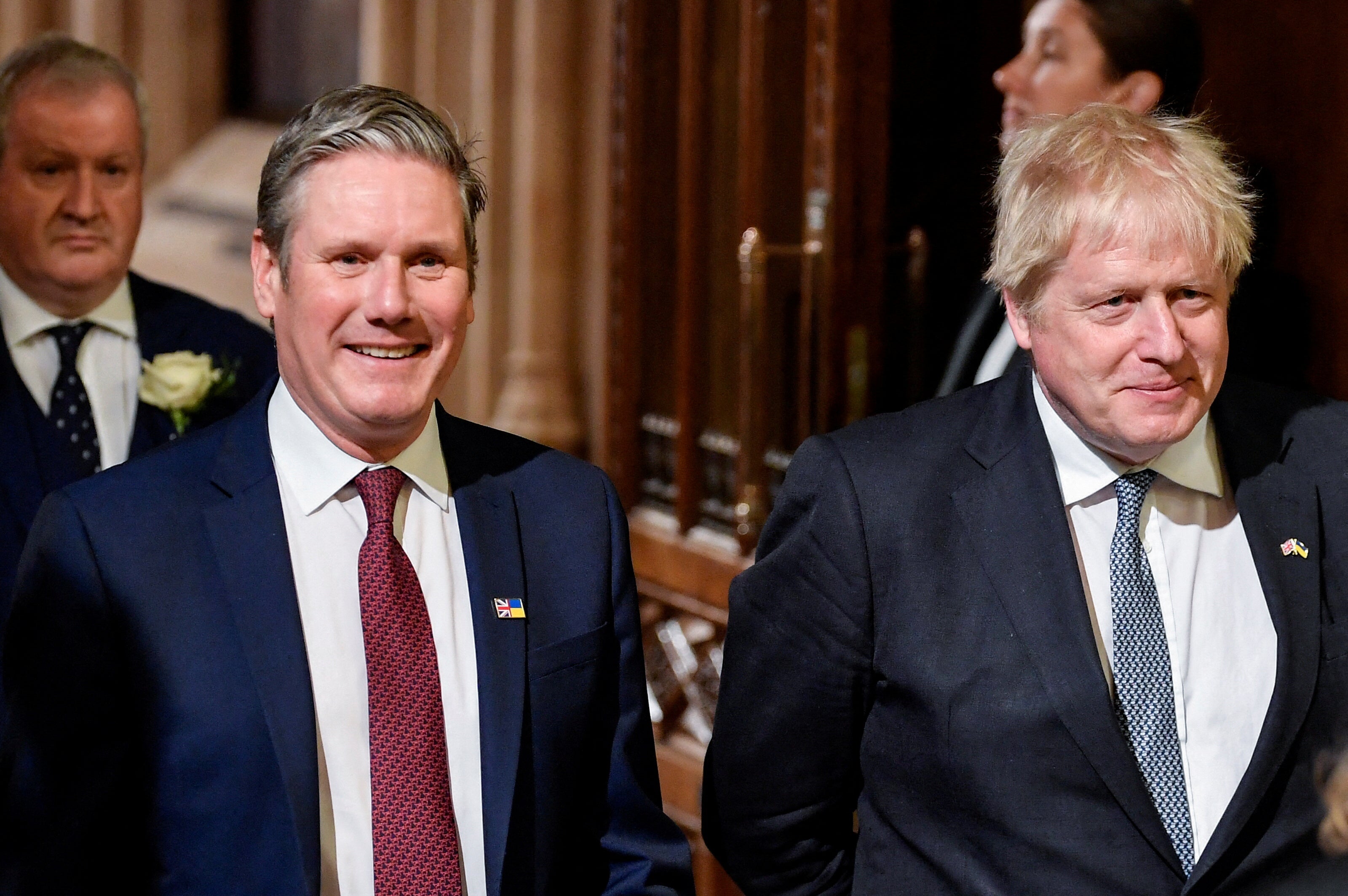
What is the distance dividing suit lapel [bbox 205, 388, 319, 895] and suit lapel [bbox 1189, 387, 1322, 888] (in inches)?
37.2

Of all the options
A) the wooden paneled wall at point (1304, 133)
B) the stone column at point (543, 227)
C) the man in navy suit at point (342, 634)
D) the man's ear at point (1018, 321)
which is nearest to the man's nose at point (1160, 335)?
the man's ear at point (1018, 321)

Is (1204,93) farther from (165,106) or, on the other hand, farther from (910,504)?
(165,106)

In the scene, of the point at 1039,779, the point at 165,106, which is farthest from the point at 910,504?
the point at 165,106

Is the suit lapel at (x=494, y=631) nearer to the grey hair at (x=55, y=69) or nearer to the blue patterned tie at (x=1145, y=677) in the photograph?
the blue patterned tie at (x=1145, y=677)

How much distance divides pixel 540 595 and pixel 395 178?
49cm

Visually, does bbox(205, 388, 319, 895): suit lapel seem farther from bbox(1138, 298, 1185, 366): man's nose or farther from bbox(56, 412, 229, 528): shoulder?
bbox(1138, 298, 1185, 366): man's nose

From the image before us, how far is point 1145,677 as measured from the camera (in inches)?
72.6

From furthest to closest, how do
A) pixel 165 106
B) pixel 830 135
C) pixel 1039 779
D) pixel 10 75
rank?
pixel 165 106 < pixel 830 135 < pixel 10 75 < pixel 1039 779

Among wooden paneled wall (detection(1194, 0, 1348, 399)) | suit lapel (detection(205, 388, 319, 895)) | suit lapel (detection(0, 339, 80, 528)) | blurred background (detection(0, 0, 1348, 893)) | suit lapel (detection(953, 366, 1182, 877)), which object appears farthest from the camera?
blurred background (detection(0, 0, 1348, 893))

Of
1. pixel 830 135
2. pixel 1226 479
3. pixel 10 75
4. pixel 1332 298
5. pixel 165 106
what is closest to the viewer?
pixel 1226 479

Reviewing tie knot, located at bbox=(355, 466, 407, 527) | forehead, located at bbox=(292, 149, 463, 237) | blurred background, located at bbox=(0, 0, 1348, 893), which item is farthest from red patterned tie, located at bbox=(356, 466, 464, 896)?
blurred background, located at bbox=(0, 0, 1348, 893)

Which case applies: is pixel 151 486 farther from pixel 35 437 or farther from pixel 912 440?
pixel 35 437

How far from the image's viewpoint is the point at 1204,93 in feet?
11.2

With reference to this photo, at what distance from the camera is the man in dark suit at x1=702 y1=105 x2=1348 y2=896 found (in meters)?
1.81
